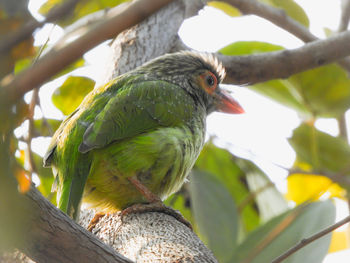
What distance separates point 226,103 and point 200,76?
12.4 inches

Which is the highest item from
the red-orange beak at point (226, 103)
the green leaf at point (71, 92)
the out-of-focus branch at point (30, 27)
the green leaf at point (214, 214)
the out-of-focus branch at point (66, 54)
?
the out-of-focus branch at point (30, 27)

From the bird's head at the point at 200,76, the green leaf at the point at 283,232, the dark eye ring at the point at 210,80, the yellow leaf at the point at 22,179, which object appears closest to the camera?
the yellow leaf at the point at 22,179

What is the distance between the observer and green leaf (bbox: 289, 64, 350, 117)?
4.02m

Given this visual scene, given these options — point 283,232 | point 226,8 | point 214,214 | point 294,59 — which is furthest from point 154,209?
point 226,8

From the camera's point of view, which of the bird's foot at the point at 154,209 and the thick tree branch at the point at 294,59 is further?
the thick tree branch at the point at 294,59

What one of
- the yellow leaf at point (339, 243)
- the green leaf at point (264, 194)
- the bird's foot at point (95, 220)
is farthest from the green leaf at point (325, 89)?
the bird's foot at point (95, 220)

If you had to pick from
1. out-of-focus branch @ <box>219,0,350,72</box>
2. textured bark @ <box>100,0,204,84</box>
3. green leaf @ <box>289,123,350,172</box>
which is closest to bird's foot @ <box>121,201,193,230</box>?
textured bark @ <box>100,0,204,84</box>

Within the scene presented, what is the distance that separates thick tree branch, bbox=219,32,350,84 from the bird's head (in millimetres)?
140

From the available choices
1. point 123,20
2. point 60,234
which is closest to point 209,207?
point 60,234

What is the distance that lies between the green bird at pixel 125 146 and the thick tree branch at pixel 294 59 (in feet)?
2.06

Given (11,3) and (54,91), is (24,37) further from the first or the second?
(54,91)

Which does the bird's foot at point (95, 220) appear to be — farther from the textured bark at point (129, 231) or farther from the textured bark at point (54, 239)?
the textured bark at point (54, 239)

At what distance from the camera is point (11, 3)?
0.67 meters

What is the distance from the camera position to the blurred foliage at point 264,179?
10.8 ft
